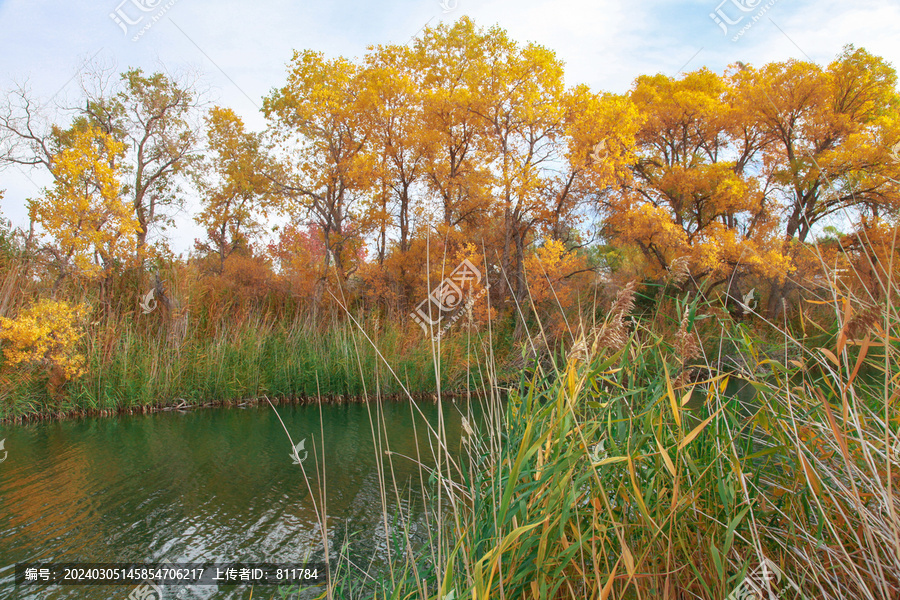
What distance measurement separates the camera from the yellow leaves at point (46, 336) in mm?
6379

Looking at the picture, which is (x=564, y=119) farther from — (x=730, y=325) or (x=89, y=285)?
(x=730, y=325)

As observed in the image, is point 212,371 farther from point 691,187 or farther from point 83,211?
point 691,187

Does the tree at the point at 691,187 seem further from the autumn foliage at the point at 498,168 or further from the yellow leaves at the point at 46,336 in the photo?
the yellow leaves at the point at 46,336

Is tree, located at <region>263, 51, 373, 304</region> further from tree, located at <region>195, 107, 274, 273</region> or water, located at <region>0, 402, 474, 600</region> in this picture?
water, located at <region>0, 402, 474, 600</region>

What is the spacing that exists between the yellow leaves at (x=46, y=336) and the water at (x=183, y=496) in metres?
0.84

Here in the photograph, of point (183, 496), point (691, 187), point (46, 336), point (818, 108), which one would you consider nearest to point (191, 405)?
point (46, 336)

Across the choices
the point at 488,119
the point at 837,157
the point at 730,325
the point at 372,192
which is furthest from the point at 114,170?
the point at 837,157

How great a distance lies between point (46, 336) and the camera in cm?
668

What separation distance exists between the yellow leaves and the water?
33.2 inches

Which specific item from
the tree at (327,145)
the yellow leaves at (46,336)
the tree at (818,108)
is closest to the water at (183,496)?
the yellow leaves at (46,336)

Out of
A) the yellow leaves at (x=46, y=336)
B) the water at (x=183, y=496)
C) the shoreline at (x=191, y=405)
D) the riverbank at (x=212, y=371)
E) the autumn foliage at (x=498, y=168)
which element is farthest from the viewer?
the autumn foliage at (x=498, y=168)

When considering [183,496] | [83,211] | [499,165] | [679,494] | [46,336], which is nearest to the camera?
[679,494]

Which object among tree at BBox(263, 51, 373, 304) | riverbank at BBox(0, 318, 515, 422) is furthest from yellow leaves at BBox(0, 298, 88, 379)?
tree at BBox(263, 51, 373, 304)

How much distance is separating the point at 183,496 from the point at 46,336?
4.21m
